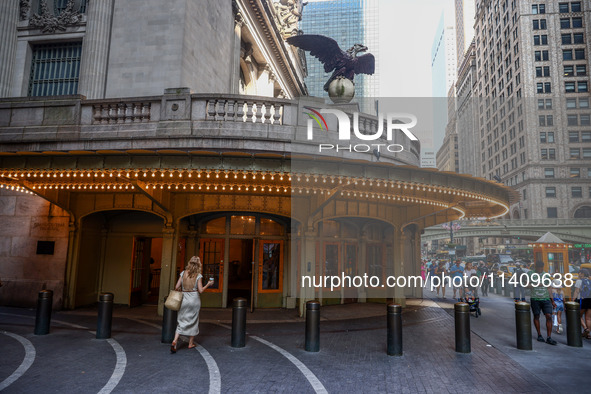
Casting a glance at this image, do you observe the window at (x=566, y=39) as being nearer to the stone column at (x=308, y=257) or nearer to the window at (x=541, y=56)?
the window at (x=541, y=56)

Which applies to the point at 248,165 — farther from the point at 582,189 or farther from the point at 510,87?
the point at 510,87

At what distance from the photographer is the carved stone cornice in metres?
15.5

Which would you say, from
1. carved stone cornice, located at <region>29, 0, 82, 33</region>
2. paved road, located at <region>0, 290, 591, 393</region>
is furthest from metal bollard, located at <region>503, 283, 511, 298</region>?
carved stone cornice, located at <region>29, 0, 82, 33</region>

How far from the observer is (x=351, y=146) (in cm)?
1224

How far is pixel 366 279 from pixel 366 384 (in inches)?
392

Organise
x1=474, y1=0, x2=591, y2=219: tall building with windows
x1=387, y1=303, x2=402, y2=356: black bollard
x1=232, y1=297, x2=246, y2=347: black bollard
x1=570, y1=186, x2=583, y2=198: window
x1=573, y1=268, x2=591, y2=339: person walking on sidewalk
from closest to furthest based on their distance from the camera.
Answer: x1=387, y1=303, x2=402, y2=356: black bollard → x1=232, y1=297, x2=246, y2=347: black bollard → x1=573, y1=268, x2=591, y2=339: person walking on sidewalk → x1=570, y1=186, x2=583, y2=198: window → x1=474, y1=0, x2=591, y2=219: tall building with windows

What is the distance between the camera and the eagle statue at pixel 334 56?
14.7 m

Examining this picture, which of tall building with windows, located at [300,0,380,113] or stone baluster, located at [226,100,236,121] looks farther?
tall building with windows, located at [300,0,380,113]

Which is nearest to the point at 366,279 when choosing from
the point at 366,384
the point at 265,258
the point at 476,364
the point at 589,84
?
the point at 265,258

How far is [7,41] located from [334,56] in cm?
1345

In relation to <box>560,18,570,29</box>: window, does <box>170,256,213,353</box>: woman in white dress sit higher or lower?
lower

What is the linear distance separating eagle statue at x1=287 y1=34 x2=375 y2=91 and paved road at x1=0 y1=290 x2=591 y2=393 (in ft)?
31.9

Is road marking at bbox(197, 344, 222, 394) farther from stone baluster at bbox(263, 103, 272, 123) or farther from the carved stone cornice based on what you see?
the carved stone cornice

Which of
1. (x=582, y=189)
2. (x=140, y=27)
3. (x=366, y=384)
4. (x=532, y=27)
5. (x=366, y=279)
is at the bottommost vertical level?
(x=366, y=384)
